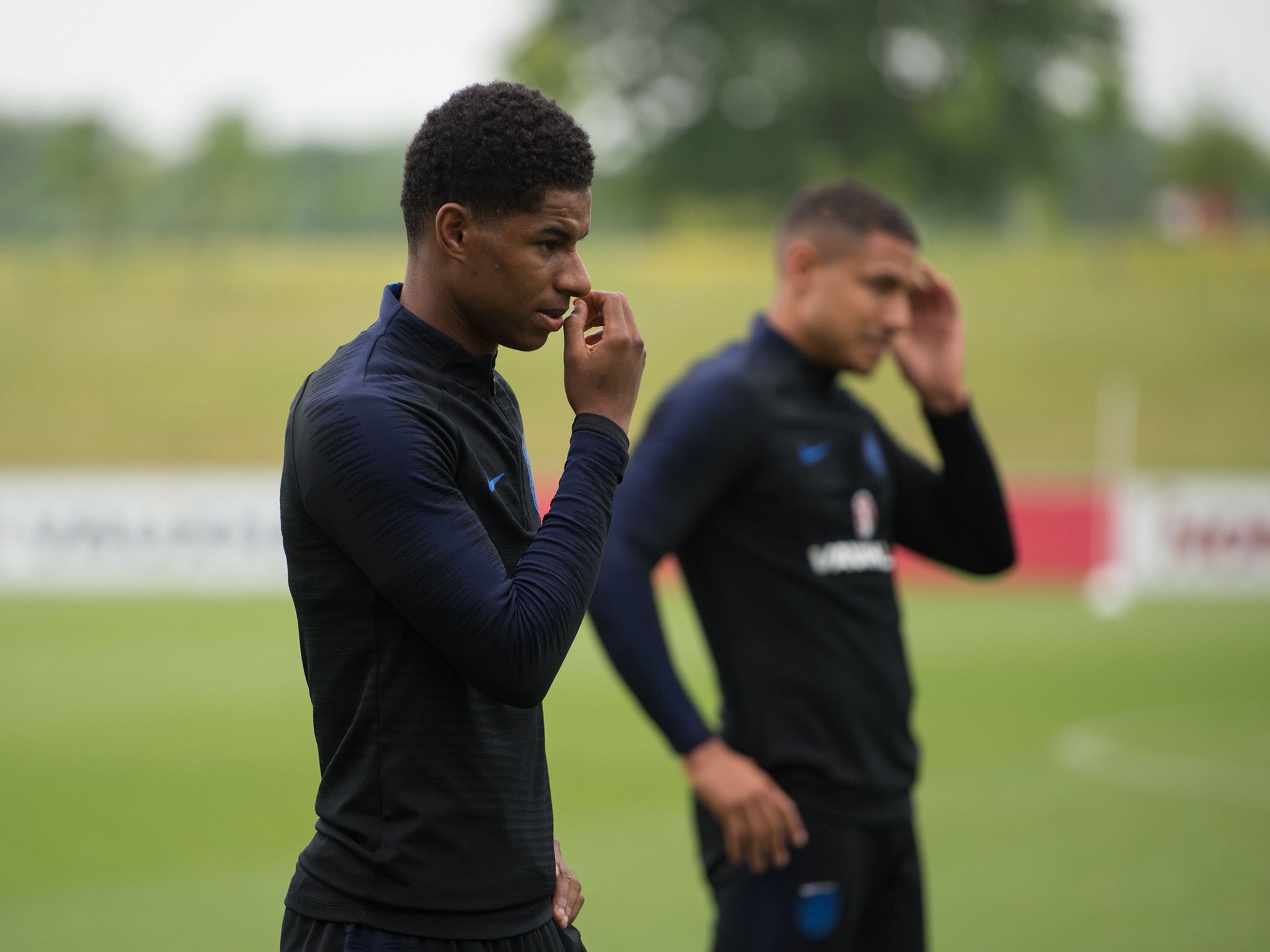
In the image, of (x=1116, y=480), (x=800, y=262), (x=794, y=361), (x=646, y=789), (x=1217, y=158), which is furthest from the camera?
(x=1217, y=158)

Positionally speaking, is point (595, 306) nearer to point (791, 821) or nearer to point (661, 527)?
point (661, 527)

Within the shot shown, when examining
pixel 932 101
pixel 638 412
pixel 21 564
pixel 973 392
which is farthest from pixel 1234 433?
pixel 21 564

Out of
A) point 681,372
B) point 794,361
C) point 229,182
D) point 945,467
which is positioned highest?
point 229,182

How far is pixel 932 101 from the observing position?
146 ft

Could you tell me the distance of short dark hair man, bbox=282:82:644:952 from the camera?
6.50 ft

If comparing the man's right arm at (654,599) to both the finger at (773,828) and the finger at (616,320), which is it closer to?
the finger at (773,828)

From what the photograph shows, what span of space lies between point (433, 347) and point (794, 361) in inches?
70.3

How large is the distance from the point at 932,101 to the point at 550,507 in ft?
147

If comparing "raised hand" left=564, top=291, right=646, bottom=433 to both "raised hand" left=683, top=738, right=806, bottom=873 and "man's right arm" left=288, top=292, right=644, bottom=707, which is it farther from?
"raised hand" left=683, top=738, right=806, bottom=873

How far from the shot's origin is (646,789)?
8.49 metres

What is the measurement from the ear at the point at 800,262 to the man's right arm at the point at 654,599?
0.43 metres

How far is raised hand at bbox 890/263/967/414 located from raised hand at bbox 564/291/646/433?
1.85 m

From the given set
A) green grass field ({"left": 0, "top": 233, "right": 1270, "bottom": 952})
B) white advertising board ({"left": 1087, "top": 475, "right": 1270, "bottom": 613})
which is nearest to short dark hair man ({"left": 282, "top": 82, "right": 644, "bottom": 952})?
green grass field ({"left": 0, "top": 233, "right": 1270, "bottom": 952})

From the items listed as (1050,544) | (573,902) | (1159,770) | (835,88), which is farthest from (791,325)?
(835,88)
